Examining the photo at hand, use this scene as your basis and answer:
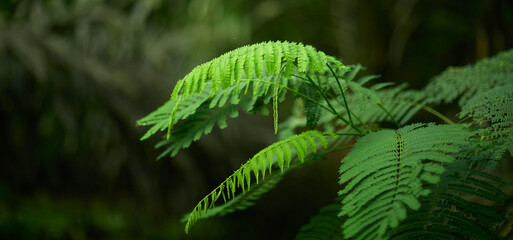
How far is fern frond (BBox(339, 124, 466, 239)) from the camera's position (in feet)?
1.65

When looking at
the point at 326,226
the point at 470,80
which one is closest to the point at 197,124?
the point at 326,226

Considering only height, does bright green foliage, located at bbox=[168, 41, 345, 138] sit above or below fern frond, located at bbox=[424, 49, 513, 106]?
below

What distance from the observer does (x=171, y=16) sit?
3539 millimetres

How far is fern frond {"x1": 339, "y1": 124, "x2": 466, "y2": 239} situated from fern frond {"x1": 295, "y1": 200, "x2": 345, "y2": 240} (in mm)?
264

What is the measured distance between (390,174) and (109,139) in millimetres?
2431

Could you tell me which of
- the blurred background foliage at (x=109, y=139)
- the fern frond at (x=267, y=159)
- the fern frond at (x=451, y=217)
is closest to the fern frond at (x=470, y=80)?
the fern frond at (x=451, y=217)

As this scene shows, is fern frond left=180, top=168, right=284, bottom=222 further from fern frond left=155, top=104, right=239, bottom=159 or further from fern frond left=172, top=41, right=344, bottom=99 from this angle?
fern frond left=172, top=41, right=344, bottom=99

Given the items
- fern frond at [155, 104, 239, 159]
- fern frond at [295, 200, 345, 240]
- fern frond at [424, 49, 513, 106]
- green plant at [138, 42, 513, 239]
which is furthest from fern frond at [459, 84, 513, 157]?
fern frond at [155, 104, 239, 159]

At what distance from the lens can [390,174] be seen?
545 mm

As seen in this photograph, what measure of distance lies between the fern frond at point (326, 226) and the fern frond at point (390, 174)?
26cm

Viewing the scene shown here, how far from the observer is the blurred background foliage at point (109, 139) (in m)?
2.44

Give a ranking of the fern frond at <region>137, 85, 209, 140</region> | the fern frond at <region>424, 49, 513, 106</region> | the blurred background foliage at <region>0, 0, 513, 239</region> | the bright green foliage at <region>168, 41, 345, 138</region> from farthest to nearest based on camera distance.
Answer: the blurred background foliage at <region>0, 0, 513, 239</region>, the fern frond at <region>424, 49, 513, 106</region>, the fern frond at <region>137, 85, 209, 140</region>, the bright green foliage at <region>168, 41, 345, 138</region>

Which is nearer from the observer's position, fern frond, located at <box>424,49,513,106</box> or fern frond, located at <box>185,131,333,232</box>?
fern frond, located at <box>185,131,333,232</box>

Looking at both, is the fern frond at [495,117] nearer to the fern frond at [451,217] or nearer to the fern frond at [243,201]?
the fern frond at [451,217]
